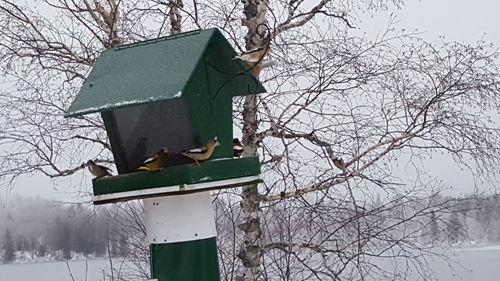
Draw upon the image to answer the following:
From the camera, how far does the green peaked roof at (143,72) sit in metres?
1.91

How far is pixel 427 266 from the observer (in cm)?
410

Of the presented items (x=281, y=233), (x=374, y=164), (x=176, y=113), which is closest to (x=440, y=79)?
(x=374, y=164)

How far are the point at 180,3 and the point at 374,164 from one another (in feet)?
5.86

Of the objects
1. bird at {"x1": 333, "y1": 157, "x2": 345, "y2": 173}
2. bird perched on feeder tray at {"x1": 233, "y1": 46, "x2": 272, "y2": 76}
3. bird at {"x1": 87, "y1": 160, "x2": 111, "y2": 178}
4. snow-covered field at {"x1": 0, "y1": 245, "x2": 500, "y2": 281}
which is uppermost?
bird perched on feeder tray at {"x1": 233, "y1": 46, "x2": 272, "y2": 76}

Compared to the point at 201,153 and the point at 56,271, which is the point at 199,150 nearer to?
the point at 201,153

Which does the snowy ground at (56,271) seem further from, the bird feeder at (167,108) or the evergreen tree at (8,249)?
the bird feeder at (167,108)

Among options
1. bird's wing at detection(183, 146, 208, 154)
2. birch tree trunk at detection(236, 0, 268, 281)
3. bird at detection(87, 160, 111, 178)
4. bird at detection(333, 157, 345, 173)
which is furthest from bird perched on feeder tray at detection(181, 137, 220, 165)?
bird at detection(333, 157, 345, 173)

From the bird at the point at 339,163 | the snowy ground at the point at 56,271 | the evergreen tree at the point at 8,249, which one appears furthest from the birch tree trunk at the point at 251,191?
the evergreen tree at the point at 8,249

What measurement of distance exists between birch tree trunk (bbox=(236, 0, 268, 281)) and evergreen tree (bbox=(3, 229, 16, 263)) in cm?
187

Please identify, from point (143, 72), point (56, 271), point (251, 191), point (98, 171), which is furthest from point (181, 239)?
point (56, 271)

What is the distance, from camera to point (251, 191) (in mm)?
4324

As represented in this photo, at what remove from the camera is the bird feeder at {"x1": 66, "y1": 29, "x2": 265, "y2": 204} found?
1.91 metres

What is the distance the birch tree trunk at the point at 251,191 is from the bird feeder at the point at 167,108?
6.41ft

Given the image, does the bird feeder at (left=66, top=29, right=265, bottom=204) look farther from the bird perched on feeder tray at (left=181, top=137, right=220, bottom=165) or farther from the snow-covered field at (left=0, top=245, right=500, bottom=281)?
the snow-covered field at (left=0, top=245, right=500, bottom=281)
